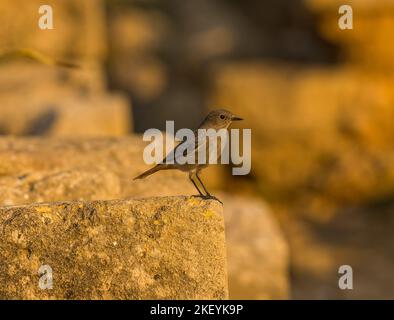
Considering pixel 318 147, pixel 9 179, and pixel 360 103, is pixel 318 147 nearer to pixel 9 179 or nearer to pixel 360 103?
pixel 360 103

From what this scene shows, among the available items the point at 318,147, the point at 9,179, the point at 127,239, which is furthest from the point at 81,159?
the point at 318,147

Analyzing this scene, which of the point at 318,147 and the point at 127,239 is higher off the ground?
the point at 318,147

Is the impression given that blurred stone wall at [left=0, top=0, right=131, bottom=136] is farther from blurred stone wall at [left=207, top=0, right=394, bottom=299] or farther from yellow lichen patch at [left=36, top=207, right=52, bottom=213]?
yellow lichen patch at [left=36, top=207, right=52, bottom=213]

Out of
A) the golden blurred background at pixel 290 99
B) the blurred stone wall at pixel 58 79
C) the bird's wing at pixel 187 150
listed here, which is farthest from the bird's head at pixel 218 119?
the golden blurred background at pixel 290 99

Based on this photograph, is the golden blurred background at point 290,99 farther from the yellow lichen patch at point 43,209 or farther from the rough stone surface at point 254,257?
the yellow lichen patch at point 43,209

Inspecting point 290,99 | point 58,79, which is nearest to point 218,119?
point 58,79
